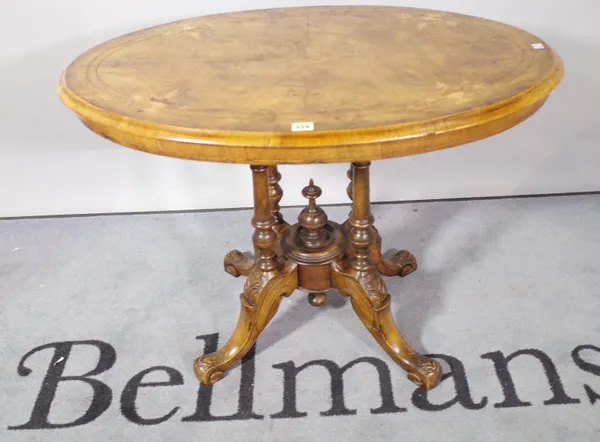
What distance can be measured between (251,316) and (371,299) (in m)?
0.30

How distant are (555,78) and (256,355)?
38.3 inches

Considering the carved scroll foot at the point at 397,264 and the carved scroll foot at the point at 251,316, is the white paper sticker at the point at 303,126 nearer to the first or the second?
the carved scroll foot at the point at 251,316

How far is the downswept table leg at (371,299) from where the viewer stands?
1537mm

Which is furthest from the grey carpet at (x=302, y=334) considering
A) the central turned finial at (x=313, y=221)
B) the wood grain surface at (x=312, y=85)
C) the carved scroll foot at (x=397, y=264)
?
the wood grain surface at (x=312, y=85)

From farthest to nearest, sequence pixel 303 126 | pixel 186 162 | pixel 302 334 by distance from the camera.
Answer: pixel 186 162
pixel 302 334
pixel 303 126

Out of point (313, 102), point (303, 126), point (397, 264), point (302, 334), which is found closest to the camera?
point (303, 126)

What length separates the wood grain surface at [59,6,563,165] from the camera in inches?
42.0

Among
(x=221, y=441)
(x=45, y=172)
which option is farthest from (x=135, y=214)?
(x=221, y=441)

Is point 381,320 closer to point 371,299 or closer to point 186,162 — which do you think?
point 371,299

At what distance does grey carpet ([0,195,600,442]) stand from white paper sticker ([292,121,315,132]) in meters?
0.74

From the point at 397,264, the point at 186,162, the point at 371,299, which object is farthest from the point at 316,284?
the point at 186,162

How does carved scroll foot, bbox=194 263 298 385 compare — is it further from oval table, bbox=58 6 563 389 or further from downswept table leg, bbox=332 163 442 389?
downswept table leg, bbox=332 163 442 389

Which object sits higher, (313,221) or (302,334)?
(313,221)

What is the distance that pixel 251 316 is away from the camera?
5.24ft
